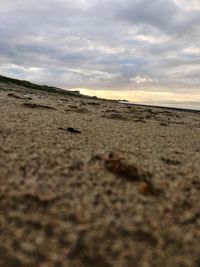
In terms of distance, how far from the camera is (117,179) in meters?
3.79

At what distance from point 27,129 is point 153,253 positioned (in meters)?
3.57

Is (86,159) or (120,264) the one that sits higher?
(86,159)

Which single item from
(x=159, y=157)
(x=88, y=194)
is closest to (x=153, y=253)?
(x=88, y=194)

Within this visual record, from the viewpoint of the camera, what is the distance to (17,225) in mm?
2947

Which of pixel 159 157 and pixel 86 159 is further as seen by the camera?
pixel 159 157

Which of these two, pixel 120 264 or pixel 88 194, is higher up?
pixel 88 194

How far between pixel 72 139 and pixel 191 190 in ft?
7.52

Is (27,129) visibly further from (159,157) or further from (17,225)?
(17,225)

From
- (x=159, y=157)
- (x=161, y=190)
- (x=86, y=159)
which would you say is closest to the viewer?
(x=161, y=190)

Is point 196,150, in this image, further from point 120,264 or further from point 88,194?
point 120,264

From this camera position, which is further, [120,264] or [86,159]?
[86,159]

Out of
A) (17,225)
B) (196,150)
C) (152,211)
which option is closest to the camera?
(17,225)

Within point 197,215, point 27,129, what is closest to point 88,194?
point 197,215

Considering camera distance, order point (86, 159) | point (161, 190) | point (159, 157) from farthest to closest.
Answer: point (159, 157) → point (86, 159) → point (161, 190)
